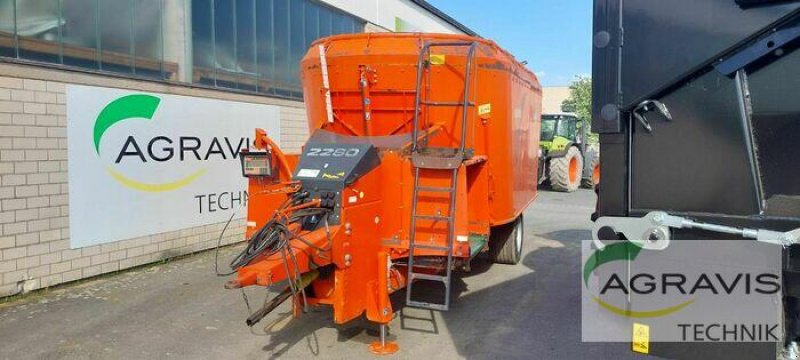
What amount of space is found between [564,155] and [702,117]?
1553cm

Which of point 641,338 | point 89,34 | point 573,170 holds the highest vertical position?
point 89,34

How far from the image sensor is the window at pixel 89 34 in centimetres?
581

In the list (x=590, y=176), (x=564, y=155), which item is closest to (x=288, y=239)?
(x=564, y=155)

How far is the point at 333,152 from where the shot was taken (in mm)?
4516

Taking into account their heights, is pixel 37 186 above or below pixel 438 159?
below

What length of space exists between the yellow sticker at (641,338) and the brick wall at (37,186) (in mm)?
6059

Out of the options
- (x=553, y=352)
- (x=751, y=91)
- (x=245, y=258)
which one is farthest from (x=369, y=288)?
(x=751, y=91)

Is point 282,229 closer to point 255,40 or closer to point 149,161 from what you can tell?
point 149,161

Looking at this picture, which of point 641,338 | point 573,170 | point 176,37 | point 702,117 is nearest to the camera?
point 702,117

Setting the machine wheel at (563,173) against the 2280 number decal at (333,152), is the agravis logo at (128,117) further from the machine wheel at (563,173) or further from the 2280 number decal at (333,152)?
the machine wheel at (563,173)

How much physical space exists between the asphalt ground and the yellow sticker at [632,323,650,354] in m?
2.19

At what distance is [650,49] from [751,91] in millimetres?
379

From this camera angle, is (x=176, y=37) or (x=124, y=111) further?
(x=176, y=37)

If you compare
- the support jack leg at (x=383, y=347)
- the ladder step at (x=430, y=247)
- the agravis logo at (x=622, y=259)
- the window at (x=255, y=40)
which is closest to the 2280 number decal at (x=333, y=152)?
the ladder step at (x=430, y=247)
